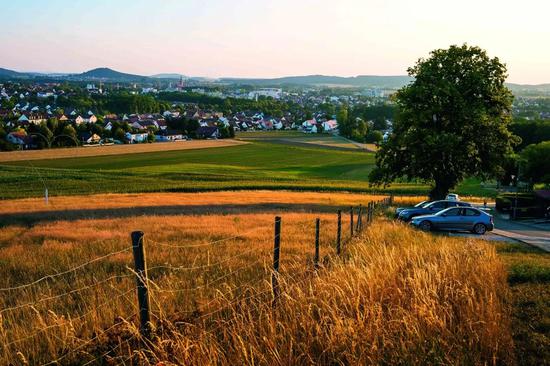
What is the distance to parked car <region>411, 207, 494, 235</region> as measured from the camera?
905 inches

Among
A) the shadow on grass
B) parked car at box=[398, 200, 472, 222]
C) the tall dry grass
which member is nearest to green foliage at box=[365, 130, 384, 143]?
the shadow on grass

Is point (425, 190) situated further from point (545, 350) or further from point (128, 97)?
point (128, 97)

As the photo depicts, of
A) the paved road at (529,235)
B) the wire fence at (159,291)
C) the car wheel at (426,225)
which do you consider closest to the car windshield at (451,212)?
the car wheel at (426,225)

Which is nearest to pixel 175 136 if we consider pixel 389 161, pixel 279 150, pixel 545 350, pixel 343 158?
pixel 279 150

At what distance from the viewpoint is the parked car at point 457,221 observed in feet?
75.4

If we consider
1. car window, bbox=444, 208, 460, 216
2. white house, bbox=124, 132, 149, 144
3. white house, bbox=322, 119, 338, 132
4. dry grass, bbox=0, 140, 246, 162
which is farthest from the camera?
white house, bbox=322, 119, 338, 132

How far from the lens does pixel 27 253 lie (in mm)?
13117

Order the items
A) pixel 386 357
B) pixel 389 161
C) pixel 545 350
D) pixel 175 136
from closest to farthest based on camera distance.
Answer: pixel 386 357 → pixel 545 350 → pixel 389 161 → pixel 175 136

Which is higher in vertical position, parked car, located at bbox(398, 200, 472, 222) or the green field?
parked car, located at bbox(398, 200, 472, 222)

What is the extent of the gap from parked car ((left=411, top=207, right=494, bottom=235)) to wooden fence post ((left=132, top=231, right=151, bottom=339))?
19.7 m

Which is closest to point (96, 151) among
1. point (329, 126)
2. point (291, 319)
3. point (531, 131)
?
point (531, 131)

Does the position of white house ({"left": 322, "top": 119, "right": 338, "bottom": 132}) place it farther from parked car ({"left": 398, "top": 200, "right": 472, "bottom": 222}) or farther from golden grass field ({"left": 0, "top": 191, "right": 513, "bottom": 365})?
golden grass field ({"left": 0, "top": 191, "right": 513, "bottom": 365})

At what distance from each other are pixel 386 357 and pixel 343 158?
8328 cm

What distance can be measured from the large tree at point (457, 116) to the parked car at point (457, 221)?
32.5 ft
